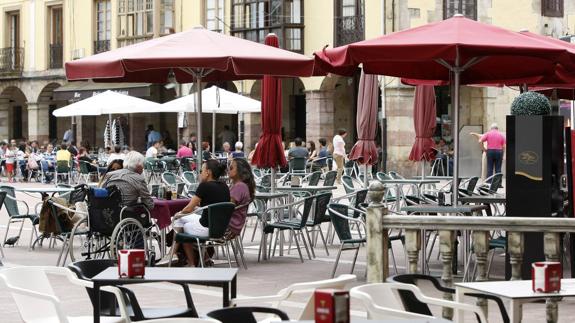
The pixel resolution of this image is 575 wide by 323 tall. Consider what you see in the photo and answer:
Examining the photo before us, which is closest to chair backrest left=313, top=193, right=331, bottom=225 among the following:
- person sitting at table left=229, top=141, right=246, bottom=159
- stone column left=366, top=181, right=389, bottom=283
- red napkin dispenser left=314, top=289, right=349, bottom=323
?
stone column left=366, top=181, right=389, bottom=283

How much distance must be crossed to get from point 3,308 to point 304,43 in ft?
94.6

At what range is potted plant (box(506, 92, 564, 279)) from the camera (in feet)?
35.0

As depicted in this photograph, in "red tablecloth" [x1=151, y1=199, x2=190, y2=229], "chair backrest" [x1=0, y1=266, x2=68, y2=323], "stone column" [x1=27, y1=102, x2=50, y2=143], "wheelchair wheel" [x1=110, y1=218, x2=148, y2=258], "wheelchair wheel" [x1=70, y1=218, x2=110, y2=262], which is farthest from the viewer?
"stone column" [x1=27, y1=102, x2=50, y2=143]

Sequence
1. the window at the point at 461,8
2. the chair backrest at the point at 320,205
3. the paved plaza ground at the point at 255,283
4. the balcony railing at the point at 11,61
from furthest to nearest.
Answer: the balcony railing at the point at 11,61, the window at the point at 461,8, the chair backrest at the point at 320,205, the paved plaza ground at the point at 255,283

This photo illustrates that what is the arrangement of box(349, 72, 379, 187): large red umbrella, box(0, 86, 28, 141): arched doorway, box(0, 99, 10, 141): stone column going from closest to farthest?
box(349, 72, 379, 187): large red umbrella < box(0, 99, 10, 141): stone column < box(0, 86, 28, 141): arched doorway

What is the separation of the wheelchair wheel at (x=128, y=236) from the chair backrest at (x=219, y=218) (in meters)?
0.76

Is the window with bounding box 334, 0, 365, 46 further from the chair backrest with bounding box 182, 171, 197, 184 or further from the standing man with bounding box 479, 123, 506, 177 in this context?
the chair backrest with bounding box 182, 171, 197, 184

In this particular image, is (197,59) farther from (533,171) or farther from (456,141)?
(533,171)

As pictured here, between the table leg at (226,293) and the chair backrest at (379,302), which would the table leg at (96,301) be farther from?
the chair backrest at (379,302)

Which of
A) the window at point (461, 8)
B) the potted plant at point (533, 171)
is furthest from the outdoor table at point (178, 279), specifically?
the window at point (461, 8)

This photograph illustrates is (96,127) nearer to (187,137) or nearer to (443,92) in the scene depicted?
(187,137)

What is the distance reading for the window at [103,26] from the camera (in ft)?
148

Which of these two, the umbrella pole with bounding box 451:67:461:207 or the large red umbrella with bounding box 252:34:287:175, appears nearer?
the umbrella pole with bounding box 451:67:461:207

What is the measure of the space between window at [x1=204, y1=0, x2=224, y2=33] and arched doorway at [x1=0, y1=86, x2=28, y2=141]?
1161cm
